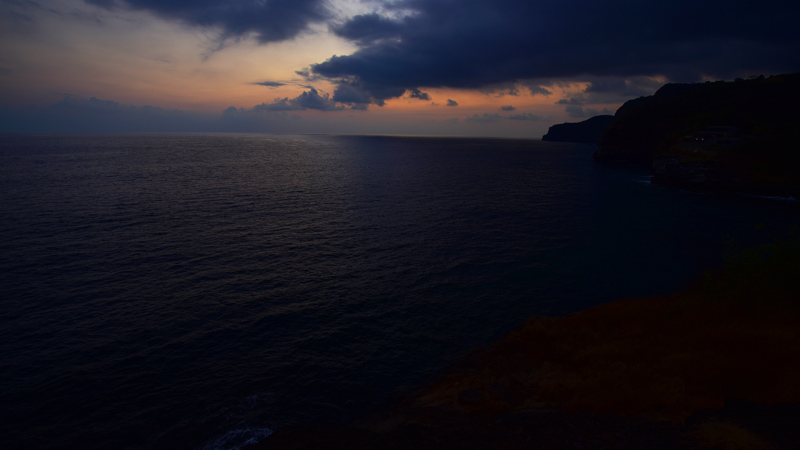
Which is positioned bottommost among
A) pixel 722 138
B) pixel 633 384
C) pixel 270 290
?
pixel 270 290

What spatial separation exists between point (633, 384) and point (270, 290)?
2929cm

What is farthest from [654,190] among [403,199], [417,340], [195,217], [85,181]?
[85,181]

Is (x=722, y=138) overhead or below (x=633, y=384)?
overhead

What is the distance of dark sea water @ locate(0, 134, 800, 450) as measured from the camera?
67.8 feet

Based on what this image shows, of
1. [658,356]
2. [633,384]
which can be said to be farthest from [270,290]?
[658,356]

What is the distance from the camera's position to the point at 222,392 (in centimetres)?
2145

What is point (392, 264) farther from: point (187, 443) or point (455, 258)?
point (187, 443)

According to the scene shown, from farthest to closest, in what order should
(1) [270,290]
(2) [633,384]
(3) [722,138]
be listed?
(3) [722,138] < (1) [270,290] < (2) [633,384]

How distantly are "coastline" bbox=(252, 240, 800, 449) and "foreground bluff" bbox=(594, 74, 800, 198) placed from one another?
79.5 meters

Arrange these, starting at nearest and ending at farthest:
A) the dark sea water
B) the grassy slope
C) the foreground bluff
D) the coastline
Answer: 1. the coastline
2. the grassy slope
3. the dark sea water
4. the foreground bluff

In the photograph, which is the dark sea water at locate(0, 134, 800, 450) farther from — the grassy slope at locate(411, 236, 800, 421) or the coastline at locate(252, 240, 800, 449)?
the grassy slope at locate(411, 236, 800, 421)

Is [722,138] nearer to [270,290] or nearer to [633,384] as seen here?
[633,384]

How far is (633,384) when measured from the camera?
17.6m

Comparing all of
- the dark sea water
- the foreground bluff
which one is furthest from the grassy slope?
the foreground bluff
